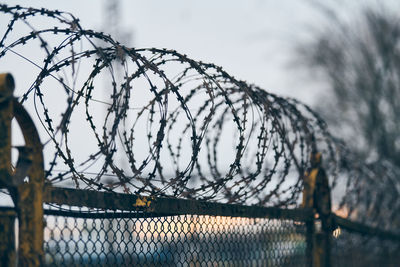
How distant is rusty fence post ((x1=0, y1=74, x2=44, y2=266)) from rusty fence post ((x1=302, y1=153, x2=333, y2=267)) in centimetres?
273

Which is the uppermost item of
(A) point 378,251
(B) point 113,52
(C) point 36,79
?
(B) point 113,52

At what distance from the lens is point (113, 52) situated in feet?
10.1

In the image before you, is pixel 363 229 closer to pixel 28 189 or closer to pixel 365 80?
pixel 28 189

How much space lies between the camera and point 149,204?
3.15 meters

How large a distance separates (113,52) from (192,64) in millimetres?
502

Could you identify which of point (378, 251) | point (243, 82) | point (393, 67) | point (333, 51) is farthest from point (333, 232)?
point (333, 51)

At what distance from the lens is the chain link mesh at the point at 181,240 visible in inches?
111

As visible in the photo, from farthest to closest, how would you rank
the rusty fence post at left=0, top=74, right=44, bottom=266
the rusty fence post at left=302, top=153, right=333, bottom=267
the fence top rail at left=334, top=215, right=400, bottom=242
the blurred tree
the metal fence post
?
1. the blurred tree
2. the fence top rail at left=334, top=215, right=400, bottom=242
3. the rusty fence post at left=302, top=153, right=333, bottom=267
4. the rusty fence post at left=0, top=74, right=44, bottom=266
5. the metal fence post

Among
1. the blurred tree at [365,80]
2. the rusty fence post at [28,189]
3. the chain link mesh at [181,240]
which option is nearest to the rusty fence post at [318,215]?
the chain link mesh at [181,240]

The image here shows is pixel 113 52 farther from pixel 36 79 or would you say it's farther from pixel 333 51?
pixel 333 51

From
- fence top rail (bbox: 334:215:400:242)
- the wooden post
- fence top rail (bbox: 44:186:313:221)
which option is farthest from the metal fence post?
fence top rail (bbox: 334:215:400:242)

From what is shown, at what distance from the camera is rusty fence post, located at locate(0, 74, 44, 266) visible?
91.7 inches

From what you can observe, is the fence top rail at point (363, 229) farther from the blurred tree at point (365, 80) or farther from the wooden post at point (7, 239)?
the blurred tree at point (365, 80)

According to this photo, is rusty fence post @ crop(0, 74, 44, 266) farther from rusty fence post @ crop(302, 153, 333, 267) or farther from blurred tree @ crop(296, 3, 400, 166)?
blurred tree @ crop(296, 3, 400, 166)
